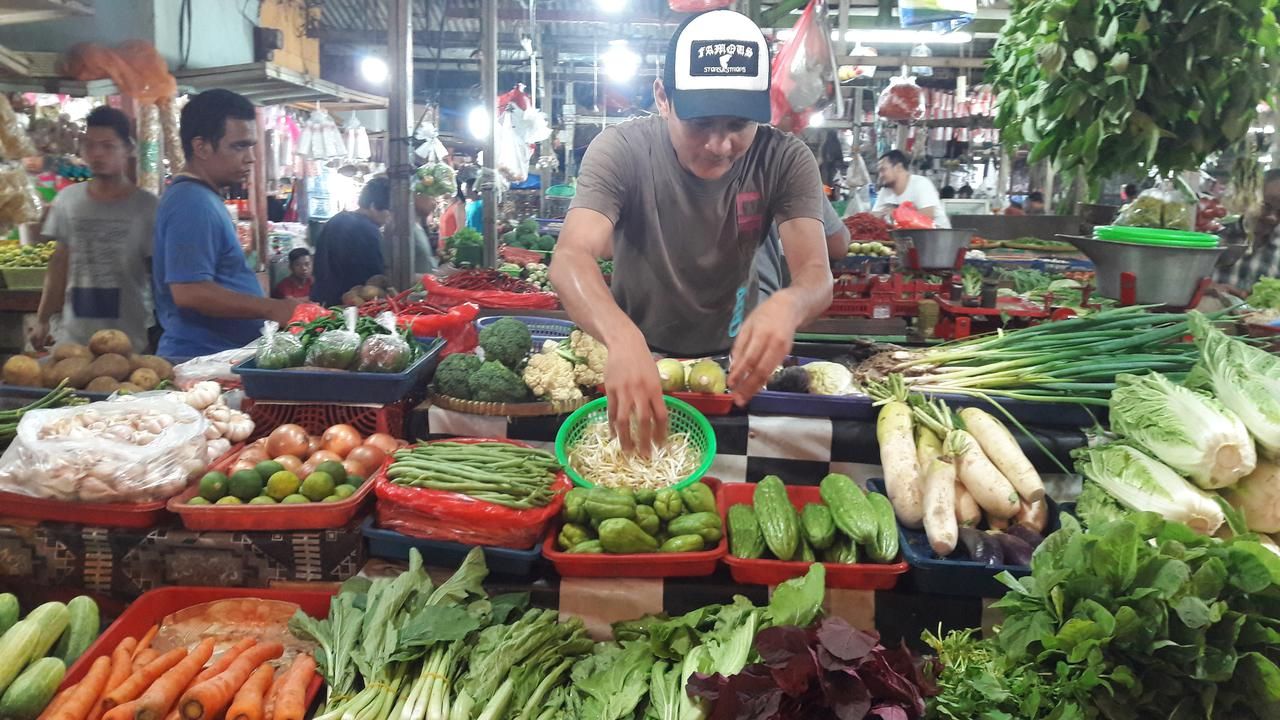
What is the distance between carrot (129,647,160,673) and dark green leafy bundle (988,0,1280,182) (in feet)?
11.5

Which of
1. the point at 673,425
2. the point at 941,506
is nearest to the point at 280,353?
the point at 673,425

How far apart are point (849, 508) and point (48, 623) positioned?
2126mm

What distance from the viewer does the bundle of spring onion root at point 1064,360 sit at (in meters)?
2.67

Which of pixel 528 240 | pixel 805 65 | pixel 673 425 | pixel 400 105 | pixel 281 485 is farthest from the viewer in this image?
pixel 528 240

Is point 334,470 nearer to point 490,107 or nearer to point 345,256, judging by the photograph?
point 345,256

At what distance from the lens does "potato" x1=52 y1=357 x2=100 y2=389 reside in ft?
10.3

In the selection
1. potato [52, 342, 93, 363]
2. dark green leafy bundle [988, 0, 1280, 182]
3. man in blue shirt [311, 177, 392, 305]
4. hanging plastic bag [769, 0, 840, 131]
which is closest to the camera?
dark green leafy bundle [988, 0, 1280, 182]

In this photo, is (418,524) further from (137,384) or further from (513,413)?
(137,384)

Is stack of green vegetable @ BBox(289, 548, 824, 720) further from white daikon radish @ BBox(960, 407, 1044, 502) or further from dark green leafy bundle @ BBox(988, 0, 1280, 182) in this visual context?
dark green leafy bundle @ BBox(988, 0, 1280, 182)

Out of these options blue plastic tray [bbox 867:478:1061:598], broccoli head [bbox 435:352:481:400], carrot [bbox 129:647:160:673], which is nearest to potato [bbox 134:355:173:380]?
broccoli head [bbox 435:352:481:400]

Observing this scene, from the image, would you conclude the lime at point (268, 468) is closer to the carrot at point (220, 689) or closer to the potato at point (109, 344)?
the carrot at point (220, 689)

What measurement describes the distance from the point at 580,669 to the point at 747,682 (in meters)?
0.53

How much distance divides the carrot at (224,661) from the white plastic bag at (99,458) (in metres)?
0.56

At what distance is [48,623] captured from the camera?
2117 millimetres
